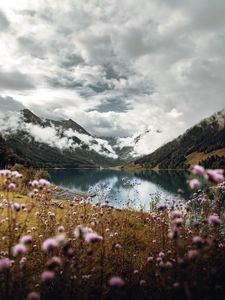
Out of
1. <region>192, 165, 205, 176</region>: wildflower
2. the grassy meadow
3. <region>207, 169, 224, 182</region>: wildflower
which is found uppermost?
<region>192, 165, 205, 176</region>: wildflower

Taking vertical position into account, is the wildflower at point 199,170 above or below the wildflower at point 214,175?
above

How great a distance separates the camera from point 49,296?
7758 mm

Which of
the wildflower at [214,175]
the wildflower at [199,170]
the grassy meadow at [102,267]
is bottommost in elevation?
the grassy meadow at [102,267]

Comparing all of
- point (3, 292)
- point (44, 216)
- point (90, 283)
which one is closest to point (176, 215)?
point (90, 283)

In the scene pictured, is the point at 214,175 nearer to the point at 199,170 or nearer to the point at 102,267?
the point at 199,170

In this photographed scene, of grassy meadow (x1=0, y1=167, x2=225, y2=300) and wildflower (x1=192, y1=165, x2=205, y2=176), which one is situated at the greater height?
wildflower (x1=192, y1=165, x2=205, y2=176)

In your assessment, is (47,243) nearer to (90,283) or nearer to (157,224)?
(90,283)

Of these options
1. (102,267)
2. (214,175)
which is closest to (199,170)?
(214,175)

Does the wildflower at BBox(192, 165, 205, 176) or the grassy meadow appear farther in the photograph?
the grassy meadow

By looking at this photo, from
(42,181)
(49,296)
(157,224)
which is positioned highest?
(42,181)

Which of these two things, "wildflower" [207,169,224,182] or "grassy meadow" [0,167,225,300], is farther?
"grassy meadow" [0,167,225,300]

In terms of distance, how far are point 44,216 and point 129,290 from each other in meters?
6.71

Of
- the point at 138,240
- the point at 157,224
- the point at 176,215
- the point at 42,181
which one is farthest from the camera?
the point at 157,224

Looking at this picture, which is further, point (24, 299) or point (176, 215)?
point (24, 299)
